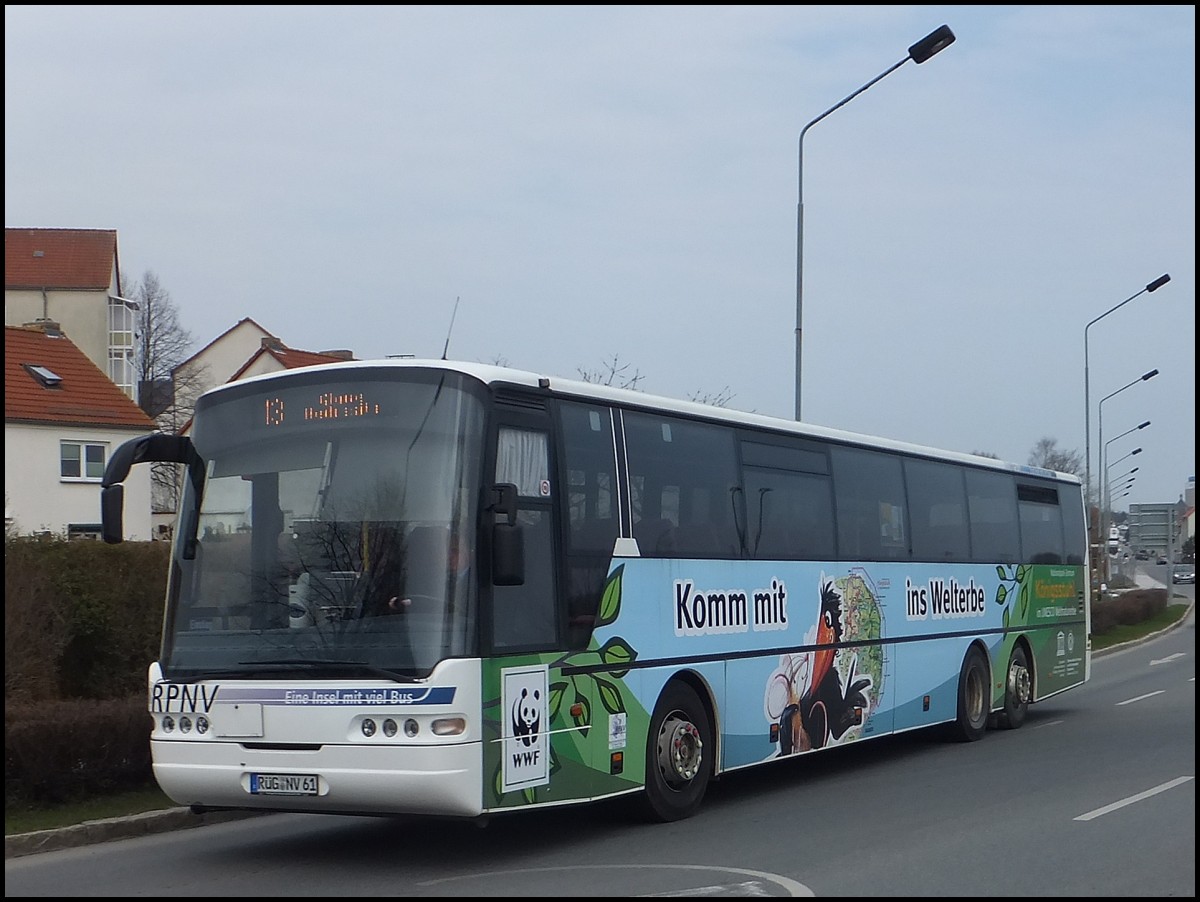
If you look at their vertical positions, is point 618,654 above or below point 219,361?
below

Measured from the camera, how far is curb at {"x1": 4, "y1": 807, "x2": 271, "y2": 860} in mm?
10461

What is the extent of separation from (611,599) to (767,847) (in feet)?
6.80

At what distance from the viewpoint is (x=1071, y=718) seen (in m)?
20.7

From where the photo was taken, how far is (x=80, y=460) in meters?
51.6

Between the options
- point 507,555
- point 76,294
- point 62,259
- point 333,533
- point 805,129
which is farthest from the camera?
point 62,259

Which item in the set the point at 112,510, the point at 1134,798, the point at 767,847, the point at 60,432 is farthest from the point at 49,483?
the point at 767,847

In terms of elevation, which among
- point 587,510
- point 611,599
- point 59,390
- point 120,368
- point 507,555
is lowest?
point 611,599

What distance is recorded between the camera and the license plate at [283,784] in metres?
9.54

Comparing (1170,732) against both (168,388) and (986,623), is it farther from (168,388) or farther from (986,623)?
(168,388)

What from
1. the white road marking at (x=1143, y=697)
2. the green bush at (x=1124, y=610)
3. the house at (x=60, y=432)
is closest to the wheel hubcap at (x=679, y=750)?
the white road marking at (x=1143, y=697)

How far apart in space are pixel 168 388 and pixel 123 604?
231ft

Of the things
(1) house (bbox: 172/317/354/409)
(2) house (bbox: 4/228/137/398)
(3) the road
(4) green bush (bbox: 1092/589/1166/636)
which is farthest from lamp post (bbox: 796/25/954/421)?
(2) house (bbox: 4/228/137/398)

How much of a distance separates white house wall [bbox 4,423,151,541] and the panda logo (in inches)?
1598

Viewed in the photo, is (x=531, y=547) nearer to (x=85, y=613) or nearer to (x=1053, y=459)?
(x=85, y=613)
